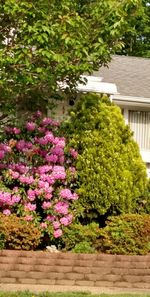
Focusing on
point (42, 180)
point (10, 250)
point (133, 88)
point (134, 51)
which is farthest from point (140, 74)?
point (10, 250)

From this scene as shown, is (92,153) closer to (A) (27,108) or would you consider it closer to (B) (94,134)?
(B) (94,134)

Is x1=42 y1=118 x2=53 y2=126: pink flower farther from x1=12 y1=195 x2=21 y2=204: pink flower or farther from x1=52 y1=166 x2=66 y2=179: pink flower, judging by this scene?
x1=12 y1=195 x2=21 y2=204: pink flower

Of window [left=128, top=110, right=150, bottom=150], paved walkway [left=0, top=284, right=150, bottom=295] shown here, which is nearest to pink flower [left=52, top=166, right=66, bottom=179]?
paved walkway [left=0, top=284, right=150, bottom=295]

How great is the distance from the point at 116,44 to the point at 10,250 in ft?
13.1

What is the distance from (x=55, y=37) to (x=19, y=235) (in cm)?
333

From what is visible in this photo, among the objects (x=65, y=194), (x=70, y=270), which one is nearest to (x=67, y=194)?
(x=65, y=194)

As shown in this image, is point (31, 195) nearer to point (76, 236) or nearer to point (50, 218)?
point (50, 218)

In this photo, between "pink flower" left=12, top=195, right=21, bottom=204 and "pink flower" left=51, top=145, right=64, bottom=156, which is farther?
"pink flower" left=51, top=145, right=64, bottom=156

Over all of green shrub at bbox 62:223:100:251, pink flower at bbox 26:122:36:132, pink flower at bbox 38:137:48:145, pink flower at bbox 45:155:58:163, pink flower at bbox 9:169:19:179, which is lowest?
green shrub at bbox 62:223:100:251

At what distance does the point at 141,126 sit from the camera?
23312 mm

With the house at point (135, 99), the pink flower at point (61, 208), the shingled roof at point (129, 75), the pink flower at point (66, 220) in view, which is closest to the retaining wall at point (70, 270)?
the pink flower at point (66, 220)

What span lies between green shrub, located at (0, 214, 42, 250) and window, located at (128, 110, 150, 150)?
1273 cm

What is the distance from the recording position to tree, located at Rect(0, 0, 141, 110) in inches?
396

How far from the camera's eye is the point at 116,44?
11.3m
